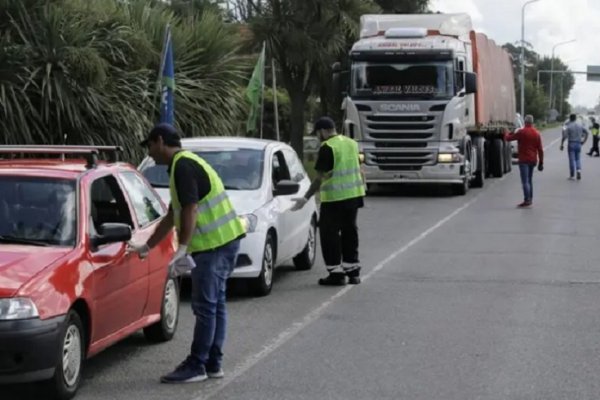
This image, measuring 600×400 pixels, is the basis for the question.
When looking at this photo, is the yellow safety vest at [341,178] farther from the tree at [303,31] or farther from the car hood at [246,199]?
the tree at [303,31]

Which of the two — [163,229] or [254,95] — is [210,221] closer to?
[163,229]

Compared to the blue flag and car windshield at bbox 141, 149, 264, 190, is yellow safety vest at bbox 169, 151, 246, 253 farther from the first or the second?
the blue flag

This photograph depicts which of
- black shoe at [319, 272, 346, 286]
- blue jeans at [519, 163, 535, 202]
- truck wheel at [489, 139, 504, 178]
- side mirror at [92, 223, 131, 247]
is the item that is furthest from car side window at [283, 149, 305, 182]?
truck wheel at [489, 139, 504, 178]

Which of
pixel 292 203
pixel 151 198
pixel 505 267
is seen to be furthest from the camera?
pixel 505 267

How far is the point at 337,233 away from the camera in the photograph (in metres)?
12.2

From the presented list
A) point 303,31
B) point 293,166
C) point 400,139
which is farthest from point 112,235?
point 303,31

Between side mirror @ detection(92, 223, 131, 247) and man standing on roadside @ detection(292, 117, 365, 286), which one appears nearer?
side mirror @ detection(92, 223, 131, 247)

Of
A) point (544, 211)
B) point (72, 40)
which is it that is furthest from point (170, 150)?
point (544, 211)

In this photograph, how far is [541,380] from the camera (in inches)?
304

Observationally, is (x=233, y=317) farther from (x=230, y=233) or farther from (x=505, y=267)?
(x=505, y=267)

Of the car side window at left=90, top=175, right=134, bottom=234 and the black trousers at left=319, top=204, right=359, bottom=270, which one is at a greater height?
the car side window at left=90, top=175, right=134, bottom=234

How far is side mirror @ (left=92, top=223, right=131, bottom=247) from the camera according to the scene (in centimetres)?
742

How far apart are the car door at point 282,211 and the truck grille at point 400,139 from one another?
1210 centimetres

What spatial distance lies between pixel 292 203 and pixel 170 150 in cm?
506
